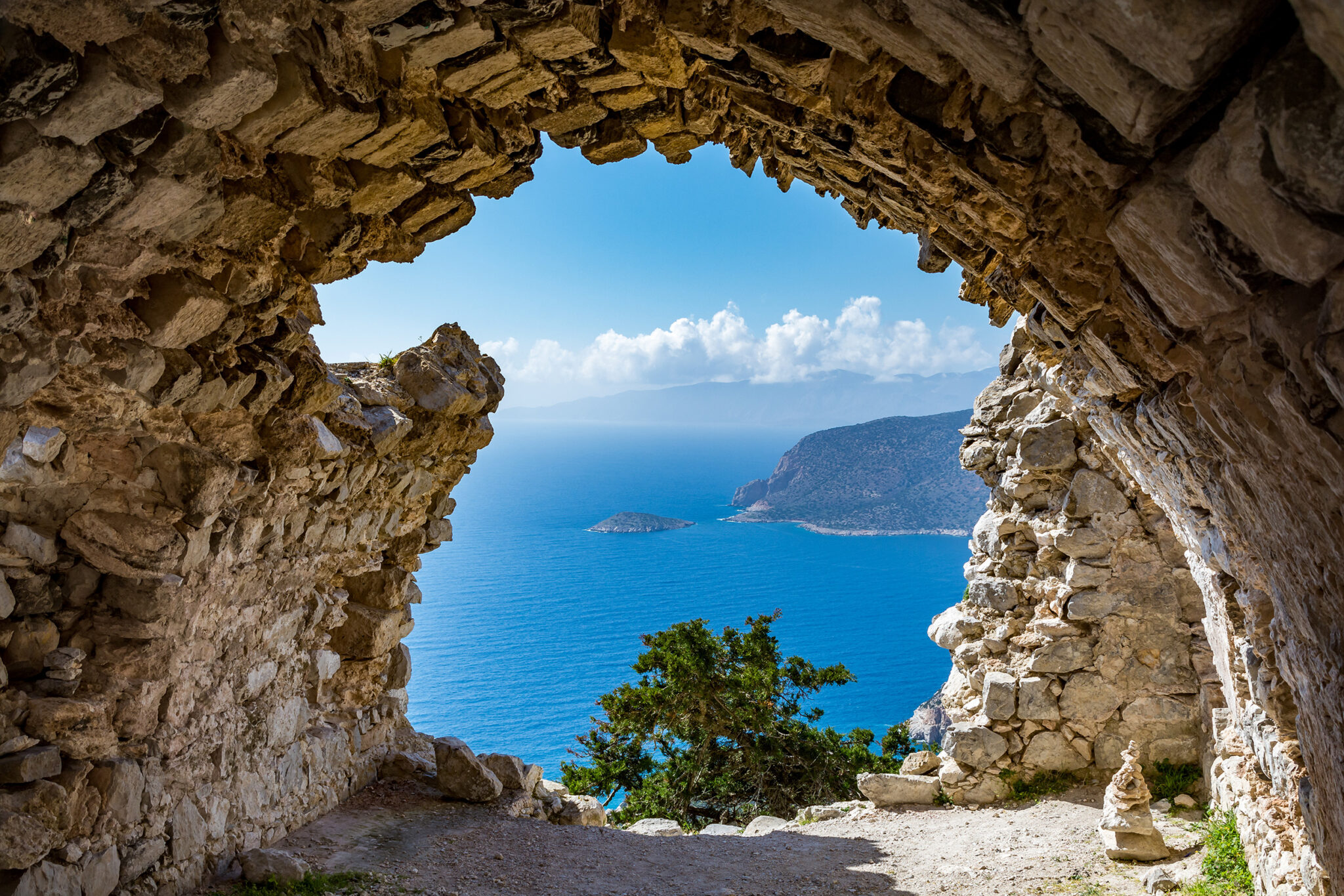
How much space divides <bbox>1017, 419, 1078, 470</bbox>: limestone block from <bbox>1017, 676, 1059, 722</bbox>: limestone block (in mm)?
2539

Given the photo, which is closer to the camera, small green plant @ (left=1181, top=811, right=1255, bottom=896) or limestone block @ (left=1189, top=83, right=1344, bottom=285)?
limestone block @ (left=1189, top=83, right=1344, bottom=285)

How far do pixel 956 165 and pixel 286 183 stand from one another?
10.2 ft

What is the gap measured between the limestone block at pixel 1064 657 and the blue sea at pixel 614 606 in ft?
30.1

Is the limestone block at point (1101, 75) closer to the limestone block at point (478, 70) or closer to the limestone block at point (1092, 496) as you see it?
the limestone block at point (478, 70)

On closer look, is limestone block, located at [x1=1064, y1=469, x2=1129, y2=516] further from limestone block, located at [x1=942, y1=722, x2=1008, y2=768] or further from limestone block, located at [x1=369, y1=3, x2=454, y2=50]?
limestone block, located at [x1=369, y1=3, x2=454, y2=50]

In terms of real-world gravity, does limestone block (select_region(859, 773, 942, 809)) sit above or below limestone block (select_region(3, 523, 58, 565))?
below

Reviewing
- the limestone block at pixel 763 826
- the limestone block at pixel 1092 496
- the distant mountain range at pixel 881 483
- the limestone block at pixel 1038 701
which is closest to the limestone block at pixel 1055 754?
the limestone block at pixel 1038 701

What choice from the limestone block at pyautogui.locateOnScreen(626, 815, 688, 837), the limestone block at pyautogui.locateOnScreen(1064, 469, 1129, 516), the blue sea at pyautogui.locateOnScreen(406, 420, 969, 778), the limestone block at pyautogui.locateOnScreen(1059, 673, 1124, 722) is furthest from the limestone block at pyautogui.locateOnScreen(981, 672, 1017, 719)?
the blue sea at pyautogui.locateOnScreen(406, 420, 969, 778)

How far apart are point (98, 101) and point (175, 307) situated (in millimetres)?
1580

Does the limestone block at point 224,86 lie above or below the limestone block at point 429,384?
Answer: below

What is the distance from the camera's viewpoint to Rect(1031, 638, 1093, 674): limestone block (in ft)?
29.9

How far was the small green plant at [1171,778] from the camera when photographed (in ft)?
27.5

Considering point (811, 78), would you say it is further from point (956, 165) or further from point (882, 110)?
point (956, 165)

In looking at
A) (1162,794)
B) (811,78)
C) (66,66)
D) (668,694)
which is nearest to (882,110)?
(811,78)
